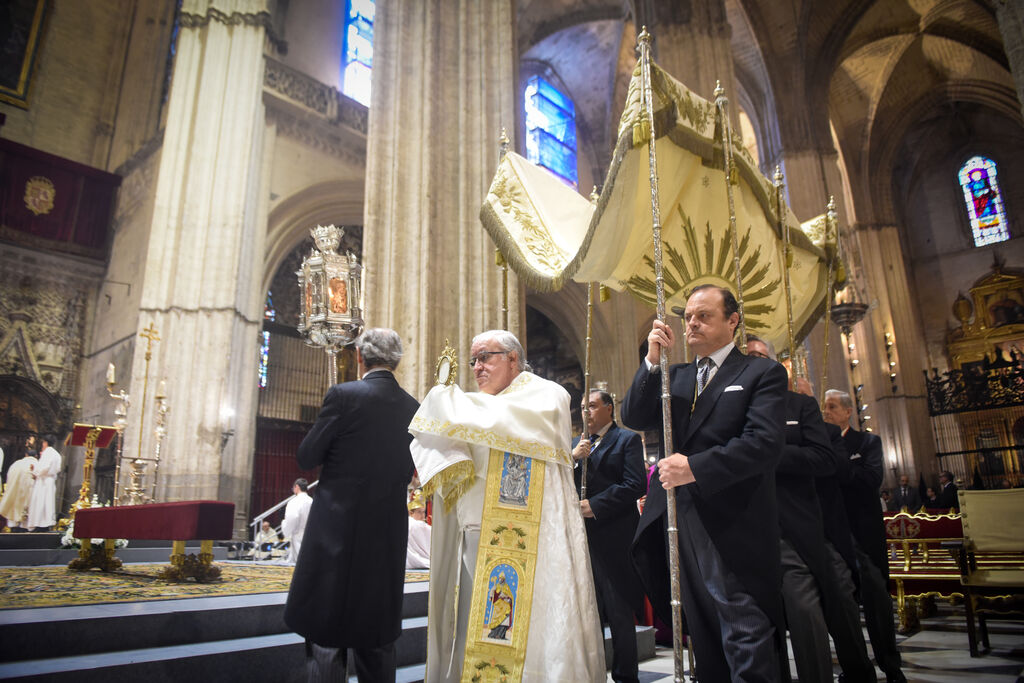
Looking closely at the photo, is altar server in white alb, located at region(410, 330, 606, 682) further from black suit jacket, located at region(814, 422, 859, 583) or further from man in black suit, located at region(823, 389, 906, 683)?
man in black suit, located at region(823, 389, 906, 683)

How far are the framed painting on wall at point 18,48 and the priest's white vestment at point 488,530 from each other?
18.1 meters

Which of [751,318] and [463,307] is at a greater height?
[463,307]

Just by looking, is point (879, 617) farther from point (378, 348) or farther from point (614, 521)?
point (378, 348)

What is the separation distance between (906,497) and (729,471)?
14694 millimetres

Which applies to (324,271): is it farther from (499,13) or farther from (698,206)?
(698,206)

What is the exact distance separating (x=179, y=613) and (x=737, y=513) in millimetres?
2553

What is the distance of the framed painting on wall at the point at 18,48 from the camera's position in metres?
15.4

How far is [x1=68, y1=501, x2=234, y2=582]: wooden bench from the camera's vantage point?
15.0 feet

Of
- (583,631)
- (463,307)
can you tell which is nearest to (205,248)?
(463,307)

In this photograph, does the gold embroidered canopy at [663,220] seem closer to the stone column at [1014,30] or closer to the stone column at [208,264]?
the stone column at [1014,30]

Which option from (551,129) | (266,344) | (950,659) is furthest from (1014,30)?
(266,344)

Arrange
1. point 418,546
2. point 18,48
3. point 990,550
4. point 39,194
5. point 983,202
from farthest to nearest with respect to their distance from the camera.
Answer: point 983,202 < point 18,48 < point 39,194 < point 418,546 < point 990,550

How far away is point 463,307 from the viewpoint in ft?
22.5

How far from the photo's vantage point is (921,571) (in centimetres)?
537
